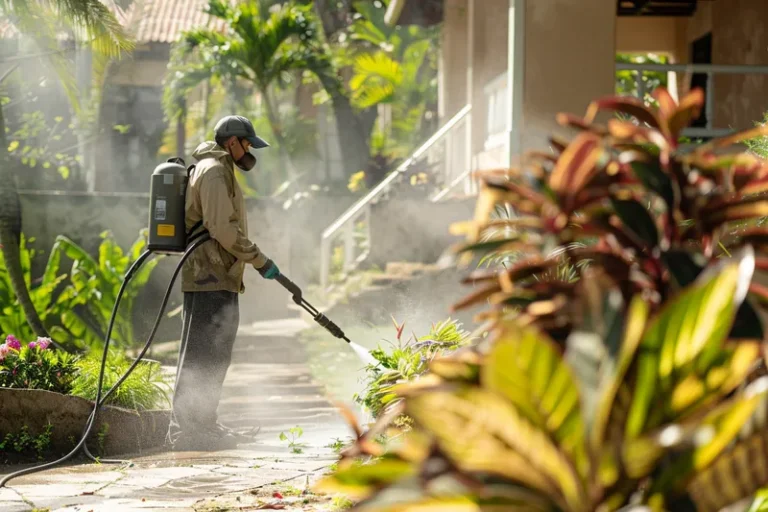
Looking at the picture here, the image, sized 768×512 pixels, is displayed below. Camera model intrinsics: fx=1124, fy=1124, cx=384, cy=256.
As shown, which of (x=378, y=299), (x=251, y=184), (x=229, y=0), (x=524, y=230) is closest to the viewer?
(x=524, y=230)

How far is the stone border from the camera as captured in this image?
7.04 metres

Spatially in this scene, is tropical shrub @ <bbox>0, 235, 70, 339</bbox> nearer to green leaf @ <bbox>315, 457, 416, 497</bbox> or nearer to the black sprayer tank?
the black sprayer tank

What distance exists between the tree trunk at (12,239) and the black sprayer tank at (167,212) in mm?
4089

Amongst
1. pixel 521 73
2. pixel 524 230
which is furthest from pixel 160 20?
pixel 524 230

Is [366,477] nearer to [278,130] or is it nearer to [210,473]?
[210,473]

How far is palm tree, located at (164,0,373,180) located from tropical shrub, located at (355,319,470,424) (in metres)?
17.9

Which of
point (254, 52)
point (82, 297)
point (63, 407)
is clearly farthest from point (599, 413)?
point (254, 52)

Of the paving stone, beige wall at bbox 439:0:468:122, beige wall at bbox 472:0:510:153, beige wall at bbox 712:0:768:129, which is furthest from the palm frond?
the paving stone

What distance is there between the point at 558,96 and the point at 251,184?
18875 millimetres

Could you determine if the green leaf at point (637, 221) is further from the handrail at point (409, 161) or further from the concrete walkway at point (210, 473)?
the handrail at point (409, 161)

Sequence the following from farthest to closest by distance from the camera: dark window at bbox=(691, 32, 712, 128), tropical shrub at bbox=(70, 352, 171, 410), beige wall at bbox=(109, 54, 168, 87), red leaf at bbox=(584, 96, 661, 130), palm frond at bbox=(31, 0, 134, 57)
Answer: beige wall at bbox=(109, 54, 168, 87)
dark window at bbox=(691, 32, 712, 128)
palm frond at bbox=(31, 0, 134, 57)
tropical shrub at bbox=(70, 352, 171, 410)
red leaf at bbox=(584, 96, 661, 130)

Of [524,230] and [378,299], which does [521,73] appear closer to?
[378,299]

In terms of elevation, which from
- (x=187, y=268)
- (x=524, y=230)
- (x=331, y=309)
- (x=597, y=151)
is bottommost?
(x=331, y=309)

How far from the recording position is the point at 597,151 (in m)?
2.06
